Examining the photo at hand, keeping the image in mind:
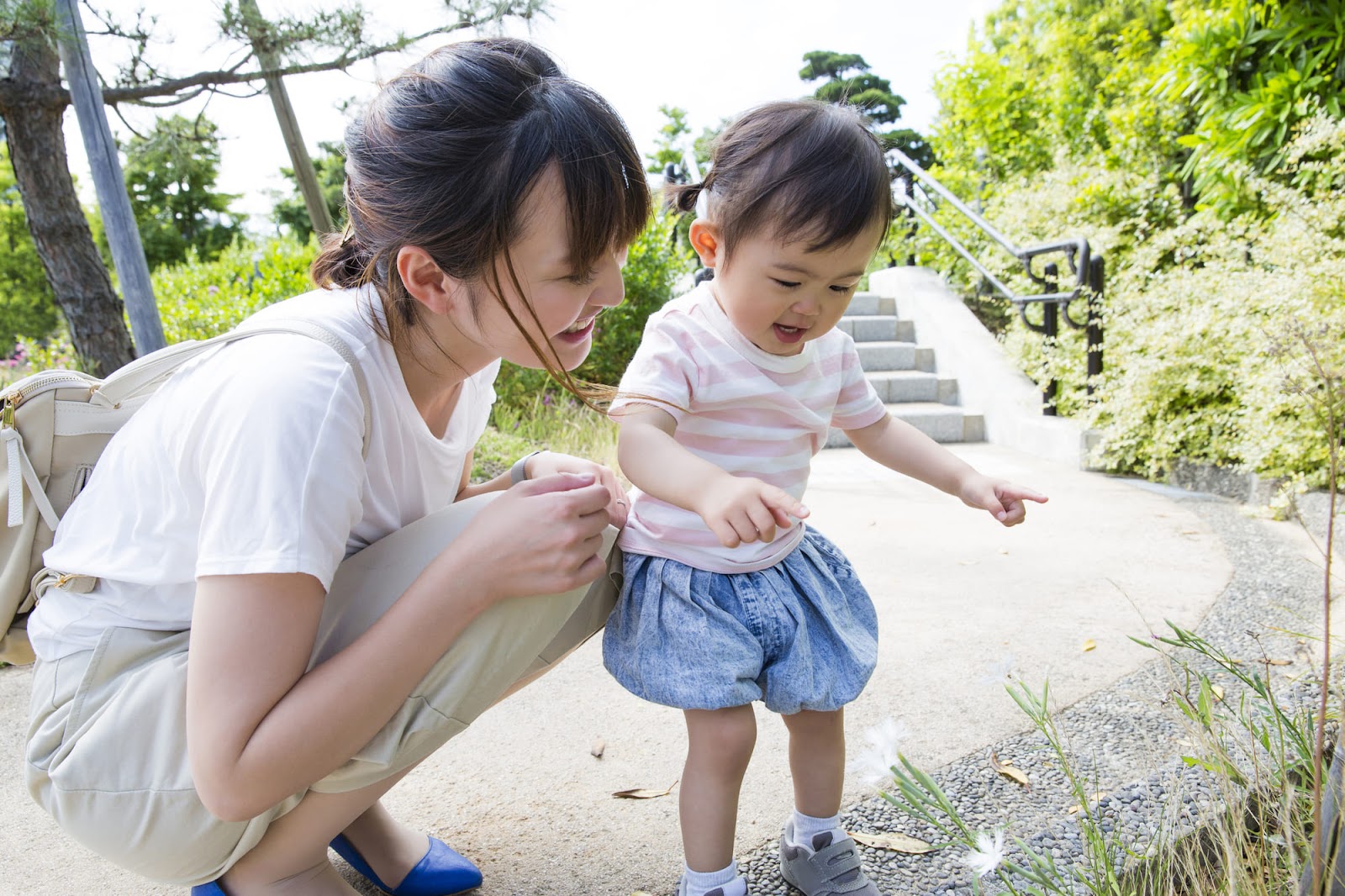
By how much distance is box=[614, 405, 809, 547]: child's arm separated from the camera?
3.55 ft

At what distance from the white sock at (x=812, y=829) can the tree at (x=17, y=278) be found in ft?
63.9

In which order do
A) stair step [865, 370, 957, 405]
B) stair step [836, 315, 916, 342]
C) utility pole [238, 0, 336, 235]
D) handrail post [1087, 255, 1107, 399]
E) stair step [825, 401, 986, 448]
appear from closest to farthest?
utility pole [238, 0, 336, 235], handrail post [1087, 255, 1107, 399], stair step [825, 401, 986, 448], stair step [865, 370, 957, 405], stair step [836, 315, 916, 342]

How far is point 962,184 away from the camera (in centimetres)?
783

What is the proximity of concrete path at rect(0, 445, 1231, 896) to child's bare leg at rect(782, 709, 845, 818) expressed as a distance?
194 millimetres

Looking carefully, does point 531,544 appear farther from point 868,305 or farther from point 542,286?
point 868,305

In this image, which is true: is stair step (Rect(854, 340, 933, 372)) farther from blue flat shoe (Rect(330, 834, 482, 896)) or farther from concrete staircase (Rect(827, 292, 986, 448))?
blue flat shoe (Rect(330, 834, 482, 896))

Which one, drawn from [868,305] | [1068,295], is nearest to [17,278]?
[868,305]

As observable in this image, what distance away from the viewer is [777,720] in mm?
1996

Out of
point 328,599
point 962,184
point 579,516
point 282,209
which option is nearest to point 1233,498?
point 579,516

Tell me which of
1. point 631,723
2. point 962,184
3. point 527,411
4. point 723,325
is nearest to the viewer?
point 723,325

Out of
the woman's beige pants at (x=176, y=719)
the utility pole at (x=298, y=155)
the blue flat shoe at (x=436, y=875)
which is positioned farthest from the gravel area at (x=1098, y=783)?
the utility pole at (x=298, y=155)

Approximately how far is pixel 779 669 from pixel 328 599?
2.18 ft

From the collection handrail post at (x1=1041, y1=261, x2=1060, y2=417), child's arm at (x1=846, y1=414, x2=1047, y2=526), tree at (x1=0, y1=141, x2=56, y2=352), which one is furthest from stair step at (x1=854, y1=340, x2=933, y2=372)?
tree at (x1=0, y1=141, x2=56, y2=352)

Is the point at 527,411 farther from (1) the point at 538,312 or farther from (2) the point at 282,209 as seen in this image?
(2) the point at 282,209
